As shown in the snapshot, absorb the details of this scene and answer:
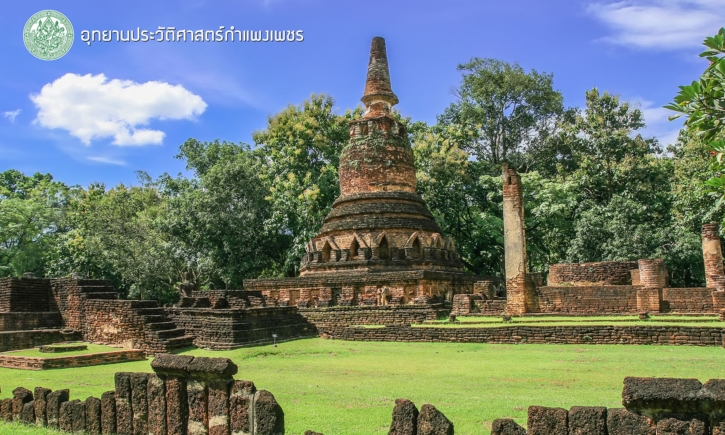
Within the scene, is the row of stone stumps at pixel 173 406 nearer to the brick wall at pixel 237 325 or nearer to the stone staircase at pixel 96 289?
the brick wall at pixel 237 325

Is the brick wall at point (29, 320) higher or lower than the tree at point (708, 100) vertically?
lower

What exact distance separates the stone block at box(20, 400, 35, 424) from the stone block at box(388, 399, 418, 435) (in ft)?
14.7

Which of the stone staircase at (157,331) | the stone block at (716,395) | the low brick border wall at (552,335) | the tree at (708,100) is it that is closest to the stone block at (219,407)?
the stone block at (716,395)

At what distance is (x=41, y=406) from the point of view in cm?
675

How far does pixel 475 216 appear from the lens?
1324 inches

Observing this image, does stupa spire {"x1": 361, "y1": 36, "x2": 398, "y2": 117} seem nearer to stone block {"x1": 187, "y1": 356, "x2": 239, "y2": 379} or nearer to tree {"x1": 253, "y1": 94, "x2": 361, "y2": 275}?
tree {"x1": 253, "y1": 94, "x2": 361, "y2": 275}

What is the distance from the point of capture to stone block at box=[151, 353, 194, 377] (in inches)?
223

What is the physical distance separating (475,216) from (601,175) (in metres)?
6.80

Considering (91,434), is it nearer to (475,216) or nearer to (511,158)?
(475,216)

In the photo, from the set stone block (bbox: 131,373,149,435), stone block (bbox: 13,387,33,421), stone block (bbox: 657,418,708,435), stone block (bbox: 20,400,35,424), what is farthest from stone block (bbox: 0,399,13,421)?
stone block (bbox: 657,418,708,435)

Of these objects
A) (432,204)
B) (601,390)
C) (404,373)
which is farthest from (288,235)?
(601,390)

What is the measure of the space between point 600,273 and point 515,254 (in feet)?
19.4

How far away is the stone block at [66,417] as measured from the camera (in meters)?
6.48

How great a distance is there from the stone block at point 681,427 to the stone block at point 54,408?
5.87 metres
